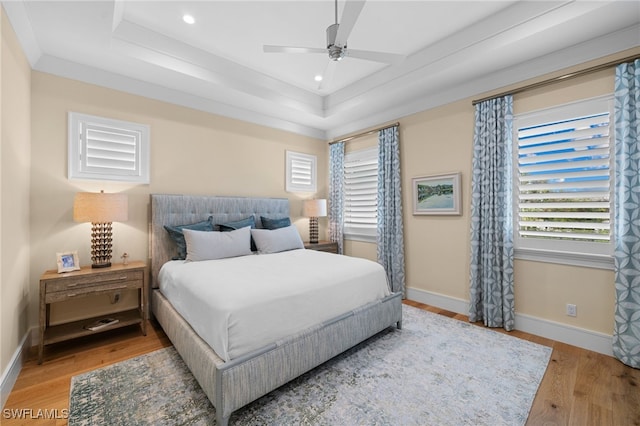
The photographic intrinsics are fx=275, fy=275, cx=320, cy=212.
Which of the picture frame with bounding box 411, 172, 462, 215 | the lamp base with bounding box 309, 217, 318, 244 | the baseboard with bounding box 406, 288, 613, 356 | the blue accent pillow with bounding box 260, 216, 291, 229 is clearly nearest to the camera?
the baseboard with bounding box 406, 288, 613, 356

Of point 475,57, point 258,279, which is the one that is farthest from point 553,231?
point 258,279

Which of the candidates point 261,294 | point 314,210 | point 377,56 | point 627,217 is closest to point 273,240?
point 314,210

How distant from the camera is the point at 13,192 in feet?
6.96

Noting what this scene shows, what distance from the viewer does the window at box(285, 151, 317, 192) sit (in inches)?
185

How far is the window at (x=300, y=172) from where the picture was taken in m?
4.70


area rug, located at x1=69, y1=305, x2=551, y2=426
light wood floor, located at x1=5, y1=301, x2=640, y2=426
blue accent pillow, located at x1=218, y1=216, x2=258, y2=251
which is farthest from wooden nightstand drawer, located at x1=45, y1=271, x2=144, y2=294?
blue accent pillow, located at x1=218, y1=216, x2=258, y2=251

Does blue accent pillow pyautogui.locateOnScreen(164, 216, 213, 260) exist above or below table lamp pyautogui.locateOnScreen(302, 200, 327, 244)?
below

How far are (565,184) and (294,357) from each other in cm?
290

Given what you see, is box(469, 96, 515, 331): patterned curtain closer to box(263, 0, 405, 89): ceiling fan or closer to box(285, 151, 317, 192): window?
box(263, 0, 405, 89): ceiling fan

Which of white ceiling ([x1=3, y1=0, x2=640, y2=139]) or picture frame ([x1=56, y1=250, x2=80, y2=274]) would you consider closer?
white ceiling ([x1=3, y1=0, x2=640, y2=139])

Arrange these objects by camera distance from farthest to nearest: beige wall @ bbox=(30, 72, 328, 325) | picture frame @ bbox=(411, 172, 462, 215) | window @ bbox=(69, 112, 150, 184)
Result: picture frame @ bbox=(411, 172, 462, 215) < window @ bbox=(69, 112, 150, 184) < beige wall @ bbox=(30, 72, 328, 325)

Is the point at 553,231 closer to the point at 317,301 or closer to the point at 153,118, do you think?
the point at 317,301

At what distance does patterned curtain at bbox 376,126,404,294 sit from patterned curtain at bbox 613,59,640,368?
2108 millimetres

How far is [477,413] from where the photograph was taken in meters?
1.72
